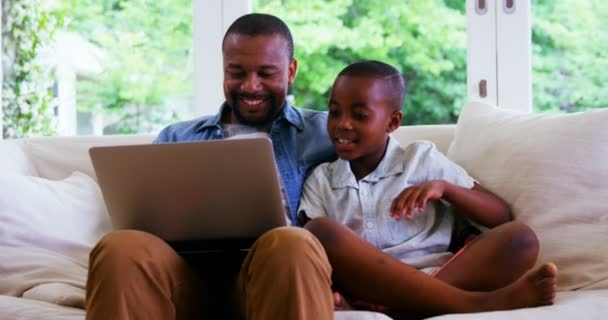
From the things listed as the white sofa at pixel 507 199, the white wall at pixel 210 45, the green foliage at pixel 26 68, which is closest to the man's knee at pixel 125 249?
the white sofa at pixel 507 199

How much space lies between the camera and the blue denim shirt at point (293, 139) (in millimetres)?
2047

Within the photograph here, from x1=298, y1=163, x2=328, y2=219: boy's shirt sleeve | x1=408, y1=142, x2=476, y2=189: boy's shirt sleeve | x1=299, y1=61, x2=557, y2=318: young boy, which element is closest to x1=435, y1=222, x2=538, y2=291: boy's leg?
x1=299, y1=61, x2=557, y2=318: young boy

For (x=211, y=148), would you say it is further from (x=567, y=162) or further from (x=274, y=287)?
(x=567, y=162)

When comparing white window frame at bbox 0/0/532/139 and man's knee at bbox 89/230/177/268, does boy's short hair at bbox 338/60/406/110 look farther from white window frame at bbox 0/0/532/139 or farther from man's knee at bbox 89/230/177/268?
white window frame at bbox 0/0/532/139

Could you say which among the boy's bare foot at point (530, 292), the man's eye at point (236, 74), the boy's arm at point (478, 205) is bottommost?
the boy's bare foot at point (530, 292)

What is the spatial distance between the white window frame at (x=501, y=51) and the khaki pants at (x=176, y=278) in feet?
7.38

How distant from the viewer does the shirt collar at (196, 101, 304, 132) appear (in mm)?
2127

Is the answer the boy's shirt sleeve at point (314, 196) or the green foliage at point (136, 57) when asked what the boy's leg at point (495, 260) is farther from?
the green foliage at point (136, 57)

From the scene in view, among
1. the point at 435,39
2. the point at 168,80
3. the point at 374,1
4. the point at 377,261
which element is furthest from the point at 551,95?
the point at 377,261

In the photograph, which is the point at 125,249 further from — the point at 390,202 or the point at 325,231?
the point at 390,202

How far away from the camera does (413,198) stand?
5.82ft

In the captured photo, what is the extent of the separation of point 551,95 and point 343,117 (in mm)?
2389

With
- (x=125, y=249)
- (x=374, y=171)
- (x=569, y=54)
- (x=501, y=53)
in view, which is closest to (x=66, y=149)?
(x=374, y=171)

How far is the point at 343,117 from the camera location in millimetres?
1967
